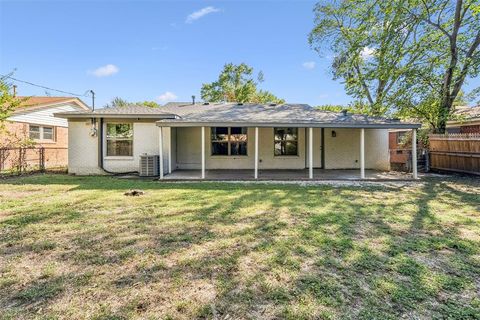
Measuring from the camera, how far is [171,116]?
36.9 feet

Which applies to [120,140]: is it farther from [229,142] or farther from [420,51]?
[420,51]

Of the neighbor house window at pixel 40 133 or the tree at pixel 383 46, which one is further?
the neighbor house window at pixel 40 133

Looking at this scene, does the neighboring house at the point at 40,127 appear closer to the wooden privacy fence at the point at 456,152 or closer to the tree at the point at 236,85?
the wooden privacy fence at the point at 456,152

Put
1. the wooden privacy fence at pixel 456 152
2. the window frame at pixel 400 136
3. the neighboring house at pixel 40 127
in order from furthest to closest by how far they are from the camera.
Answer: the window frame at pixel 400 136 < the neighboring house at pixel 40 127 < the wooden privacy fence at pixel 456 152

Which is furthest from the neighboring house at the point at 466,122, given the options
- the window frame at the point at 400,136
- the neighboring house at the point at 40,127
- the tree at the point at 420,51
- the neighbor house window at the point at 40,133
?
the neighbor house window at the point at 40,133

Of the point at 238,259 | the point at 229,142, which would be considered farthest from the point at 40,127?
the point at 238,259

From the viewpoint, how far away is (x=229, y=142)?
44.3 feet

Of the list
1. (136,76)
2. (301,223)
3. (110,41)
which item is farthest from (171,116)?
(136,76)

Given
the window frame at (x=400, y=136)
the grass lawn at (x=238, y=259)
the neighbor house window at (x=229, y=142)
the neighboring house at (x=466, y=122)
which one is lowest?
the grass lawn at (x=238, y=259)

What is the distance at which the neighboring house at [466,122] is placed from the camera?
1410 cm

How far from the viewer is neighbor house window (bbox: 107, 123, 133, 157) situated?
1212 centimetres

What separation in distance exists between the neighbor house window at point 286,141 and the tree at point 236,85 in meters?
20.0

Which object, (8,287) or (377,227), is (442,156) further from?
(8,287)

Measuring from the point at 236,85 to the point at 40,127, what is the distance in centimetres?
2202
